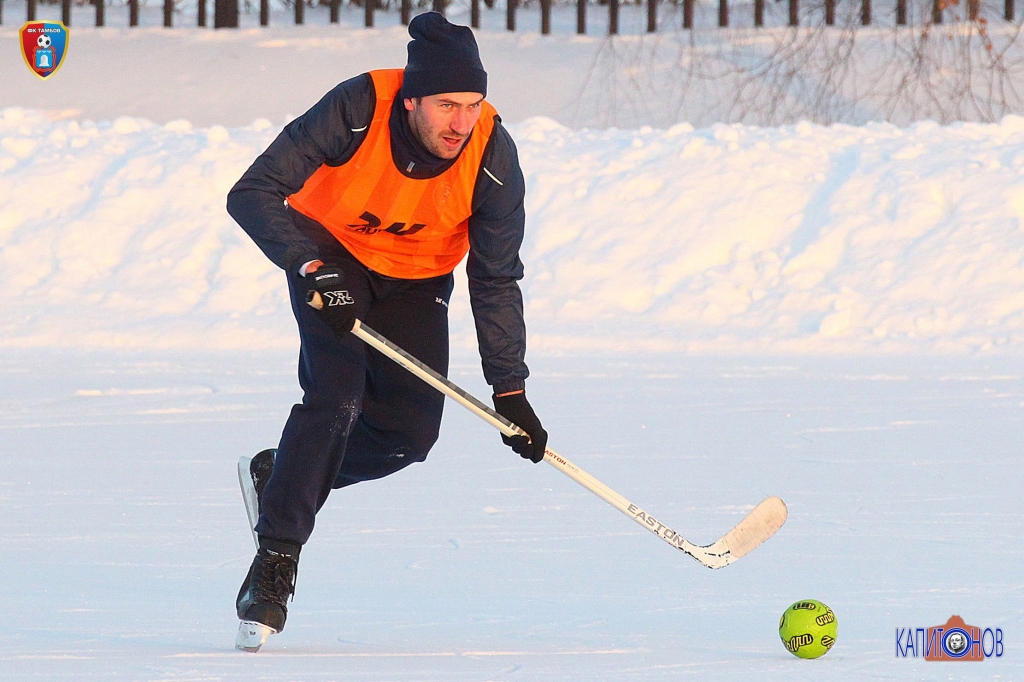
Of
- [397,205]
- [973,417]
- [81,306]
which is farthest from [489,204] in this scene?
[81,306]

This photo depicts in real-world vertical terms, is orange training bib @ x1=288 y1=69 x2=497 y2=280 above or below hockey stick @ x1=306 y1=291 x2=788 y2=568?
above

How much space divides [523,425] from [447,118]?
70 centimetres

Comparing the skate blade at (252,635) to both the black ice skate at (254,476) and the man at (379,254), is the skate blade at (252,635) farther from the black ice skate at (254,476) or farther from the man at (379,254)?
the black ice skate at (254,476)

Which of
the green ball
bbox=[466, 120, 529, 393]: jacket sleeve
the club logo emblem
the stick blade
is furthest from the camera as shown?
the club logo emblem

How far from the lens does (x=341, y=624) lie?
2898 millimetres

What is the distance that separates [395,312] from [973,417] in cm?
273

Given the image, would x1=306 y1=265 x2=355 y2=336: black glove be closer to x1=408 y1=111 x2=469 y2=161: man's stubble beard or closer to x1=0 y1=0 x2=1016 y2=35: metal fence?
x1=408 y1=111 x2=469 y2=161: man's stubble beard

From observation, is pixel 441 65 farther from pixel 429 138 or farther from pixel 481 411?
pixel 481 411

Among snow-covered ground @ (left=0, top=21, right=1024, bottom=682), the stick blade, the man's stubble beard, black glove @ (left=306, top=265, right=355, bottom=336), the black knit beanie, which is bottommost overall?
snow-covered ground @ (left=0, top=21, right=1024, bottom=682)

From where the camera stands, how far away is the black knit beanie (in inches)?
106

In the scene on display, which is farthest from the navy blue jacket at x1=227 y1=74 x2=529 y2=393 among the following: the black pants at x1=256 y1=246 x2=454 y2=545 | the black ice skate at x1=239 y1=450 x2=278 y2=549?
the black ice skate at x1=239 y1=450 x2=278 y2=549

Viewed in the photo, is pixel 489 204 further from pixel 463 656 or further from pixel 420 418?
pixel 463 656

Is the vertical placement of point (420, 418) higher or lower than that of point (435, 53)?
lower

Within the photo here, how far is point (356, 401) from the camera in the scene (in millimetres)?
2820
